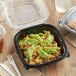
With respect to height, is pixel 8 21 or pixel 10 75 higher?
pixel 8 21

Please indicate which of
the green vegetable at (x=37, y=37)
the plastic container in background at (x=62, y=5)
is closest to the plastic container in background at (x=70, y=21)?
the plastic container in background at (x=62, y=5)

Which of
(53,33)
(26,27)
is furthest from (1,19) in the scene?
(53,33)

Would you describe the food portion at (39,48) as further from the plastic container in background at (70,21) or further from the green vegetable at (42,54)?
the plastic container in background at (70,21)

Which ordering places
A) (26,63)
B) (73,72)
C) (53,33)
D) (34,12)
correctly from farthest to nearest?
(34,12) < (53,33) < (73,72) < (26,63)

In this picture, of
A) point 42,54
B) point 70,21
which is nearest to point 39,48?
point 42,54

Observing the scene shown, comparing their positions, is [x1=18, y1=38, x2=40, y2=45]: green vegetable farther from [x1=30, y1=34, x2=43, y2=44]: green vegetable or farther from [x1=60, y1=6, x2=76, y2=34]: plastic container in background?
[x1=60, y1=6, x2=76, y2=34]: plastic container in background

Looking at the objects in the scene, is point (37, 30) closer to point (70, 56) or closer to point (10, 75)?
point (70, 56)
